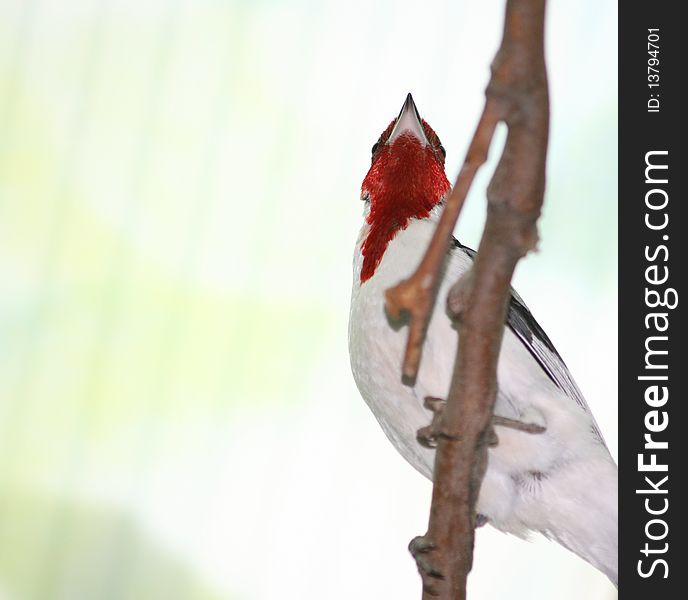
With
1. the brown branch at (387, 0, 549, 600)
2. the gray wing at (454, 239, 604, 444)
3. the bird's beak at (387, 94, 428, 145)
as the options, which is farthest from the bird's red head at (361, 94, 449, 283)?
the brown branch at (387, 0, 549, 600)

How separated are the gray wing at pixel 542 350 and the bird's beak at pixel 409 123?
24.7 inches

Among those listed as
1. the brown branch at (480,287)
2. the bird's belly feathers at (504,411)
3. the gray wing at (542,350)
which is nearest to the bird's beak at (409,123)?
the bird's belly feathers at (504,411)

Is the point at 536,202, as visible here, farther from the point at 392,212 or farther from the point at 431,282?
the point at 392,212

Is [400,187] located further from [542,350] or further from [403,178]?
[542,350]

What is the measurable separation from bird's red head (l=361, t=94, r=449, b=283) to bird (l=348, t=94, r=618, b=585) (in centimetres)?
1

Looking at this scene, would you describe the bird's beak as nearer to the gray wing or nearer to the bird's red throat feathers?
the bird's red throat feathers

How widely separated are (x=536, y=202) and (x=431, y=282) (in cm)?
33

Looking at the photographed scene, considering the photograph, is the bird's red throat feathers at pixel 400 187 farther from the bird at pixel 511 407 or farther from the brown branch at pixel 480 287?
the brown branch at pixel 480 287

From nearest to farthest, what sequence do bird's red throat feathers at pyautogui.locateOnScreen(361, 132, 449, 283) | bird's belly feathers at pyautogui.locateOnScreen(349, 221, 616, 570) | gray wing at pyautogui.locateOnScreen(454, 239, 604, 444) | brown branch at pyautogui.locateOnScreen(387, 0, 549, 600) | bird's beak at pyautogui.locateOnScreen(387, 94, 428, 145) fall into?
brown branch at pyautogui.locateOnScreen(387, 0, 549, 600), bird's belly feathers at pyautogui.locateOnScreen(349, 221, 616, 570), gray wing at pyautogui.locateOnScreen(454, 239, 604, 444), bird's red throat feathers at pyautogui.locateOnScreen(361, 132, 449, 283), bird's beak at pyautogui.locateOnScreen(387, 94, 428, 145)

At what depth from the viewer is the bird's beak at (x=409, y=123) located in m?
3.01

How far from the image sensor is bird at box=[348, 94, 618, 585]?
243cm

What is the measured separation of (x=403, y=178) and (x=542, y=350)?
71cm
